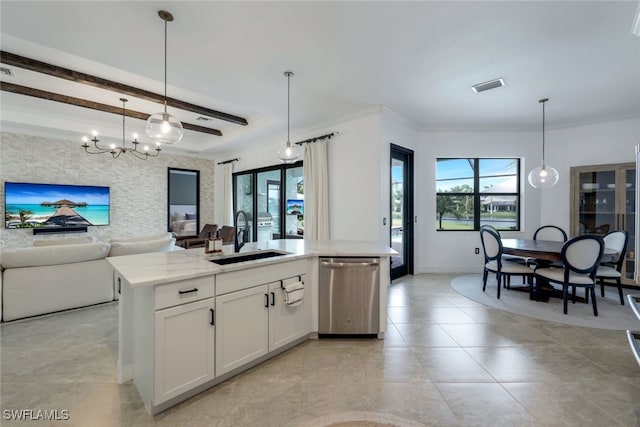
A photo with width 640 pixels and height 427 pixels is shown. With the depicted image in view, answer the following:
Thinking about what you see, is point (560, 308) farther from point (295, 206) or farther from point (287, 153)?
point (295, 206)

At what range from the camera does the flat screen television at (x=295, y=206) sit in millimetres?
6102

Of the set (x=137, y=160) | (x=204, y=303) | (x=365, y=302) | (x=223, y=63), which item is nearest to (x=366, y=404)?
(x=365, y=302)

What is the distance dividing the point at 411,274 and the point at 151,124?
190 inches

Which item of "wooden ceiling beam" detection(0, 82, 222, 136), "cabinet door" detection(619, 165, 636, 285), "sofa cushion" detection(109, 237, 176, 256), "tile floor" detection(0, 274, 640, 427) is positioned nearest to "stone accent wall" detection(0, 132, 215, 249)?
"wooden ceiling beam" detection(0, 82, 222, 136)

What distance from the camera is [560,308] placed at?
11.5ft

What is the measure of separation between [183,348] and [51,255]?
282 centimetres

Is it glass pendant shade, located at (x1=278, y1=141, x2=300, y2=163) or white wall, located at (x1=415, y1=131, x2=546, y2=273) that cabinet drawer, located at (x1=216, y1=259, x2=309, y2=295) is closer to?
glass pendant shade, located at (x1=278, y1=141, x2=300, y2=163)

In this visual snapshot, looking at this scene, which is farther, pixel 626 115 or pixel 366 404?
pixel 626 115

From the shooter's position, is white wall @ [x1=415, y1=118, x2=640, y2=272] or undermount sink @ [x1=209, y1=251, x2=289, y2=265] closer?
undermount sink @ [x1=209, y1=251, x2=289, y2=265]

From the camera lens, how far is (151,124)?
8.16 feet

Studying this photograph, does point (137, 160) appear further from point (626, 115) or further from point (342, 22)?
point (626, 115)

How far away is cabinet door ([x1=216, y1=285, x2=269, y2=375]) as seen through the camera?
1.95m

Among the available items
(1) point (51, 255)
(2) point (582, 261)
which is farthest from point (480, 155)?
(1) point (51, 255)

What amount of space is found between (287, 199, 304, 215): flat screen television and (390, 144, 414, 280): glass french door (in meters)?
2.14
